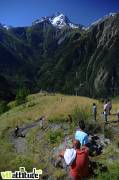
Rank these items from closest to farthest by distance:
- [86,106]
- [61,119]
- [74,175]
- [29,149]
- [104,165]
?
[74,175]
[104,165]
[29,149]
[61,119]
[86,106]

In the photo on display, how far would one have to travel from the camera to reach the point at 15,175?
51.3 feet

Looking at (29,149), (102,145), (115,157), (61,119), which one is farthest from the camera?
(61,119)

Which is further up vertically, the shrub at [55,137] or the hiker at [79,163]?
the shrub at [55,137]

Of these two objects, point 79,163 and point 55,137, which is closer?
point 79,163

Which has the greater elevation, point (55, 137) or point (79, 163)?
point (55, 137)

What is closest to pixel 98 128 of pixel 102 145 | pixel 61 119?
pixel 102 145

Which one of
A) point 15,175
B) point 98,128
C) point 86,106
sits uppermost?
point 86,106

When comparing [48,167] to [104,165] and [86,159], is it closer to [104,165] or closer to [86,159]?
[104,165]

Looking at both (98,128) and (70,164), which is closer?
(70,164)

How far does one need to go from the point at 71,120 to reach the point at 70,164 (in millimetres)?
18867

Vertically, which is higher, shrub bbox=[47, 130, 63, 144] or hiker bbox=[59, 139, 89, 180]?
shrub bbox=[47, 130, 63, 144]

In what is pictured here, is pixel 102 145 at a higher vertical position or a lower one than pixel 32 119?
lower

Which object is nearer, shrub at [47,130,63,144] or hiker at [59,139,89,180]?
hiker at [59,139,89,180]

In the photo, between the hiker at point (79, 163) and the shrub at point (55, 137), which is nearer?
the hiker at point (79, 163)
